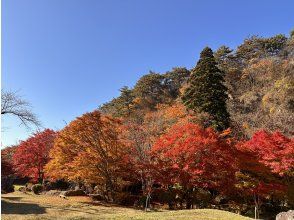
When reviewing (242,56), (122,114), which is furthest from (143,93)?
(242,56)

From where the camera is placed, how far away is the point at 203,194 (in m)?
26.7

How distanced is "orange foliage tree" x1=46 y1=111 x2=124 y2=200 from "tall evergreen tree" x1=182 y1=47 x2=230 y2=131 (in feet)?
45.0

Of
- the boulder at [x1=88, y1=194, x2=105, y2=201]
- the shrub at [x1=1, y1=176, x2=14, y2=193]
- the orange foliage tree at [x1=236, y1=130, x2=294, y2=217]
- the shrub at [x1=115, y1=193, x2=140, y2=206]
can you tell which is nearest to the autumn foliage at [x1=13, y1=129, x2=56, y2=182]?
the shrub at [x1=1, y1=176, x2=14, y2=193]

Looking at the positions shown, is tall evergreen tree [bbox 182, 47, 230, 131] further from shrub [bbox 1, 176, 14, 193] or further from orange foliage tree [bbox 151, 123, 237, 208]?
shrub [bbox 1, 176, 14, 193]

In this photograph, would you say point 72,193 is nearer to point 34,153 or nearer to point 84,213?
point 84,213

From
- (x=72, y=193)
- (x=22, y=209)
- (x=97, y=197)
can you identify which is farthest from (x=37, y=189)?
(x=22, y=209)

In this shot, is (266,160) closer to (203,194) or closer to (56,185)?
(203,194)

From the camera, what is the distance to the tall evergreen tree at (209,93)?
3641 centimetres

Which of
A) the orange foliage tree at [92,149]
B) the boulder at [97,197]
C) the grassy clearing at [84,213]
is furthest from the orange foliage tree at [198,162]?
the boulder at [97,197]

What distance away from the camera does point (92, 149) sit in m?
25.7

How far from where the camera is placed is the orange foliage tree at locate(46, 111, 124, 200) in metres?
25.6

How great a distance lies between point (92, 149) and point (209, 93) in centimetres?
1824

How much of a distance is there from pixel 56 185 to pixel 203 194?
621 inches

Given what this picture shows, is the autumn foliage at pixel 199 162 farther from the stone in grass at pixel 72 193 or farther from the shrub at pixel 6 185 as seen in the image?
the shrub at pixel 6 185
